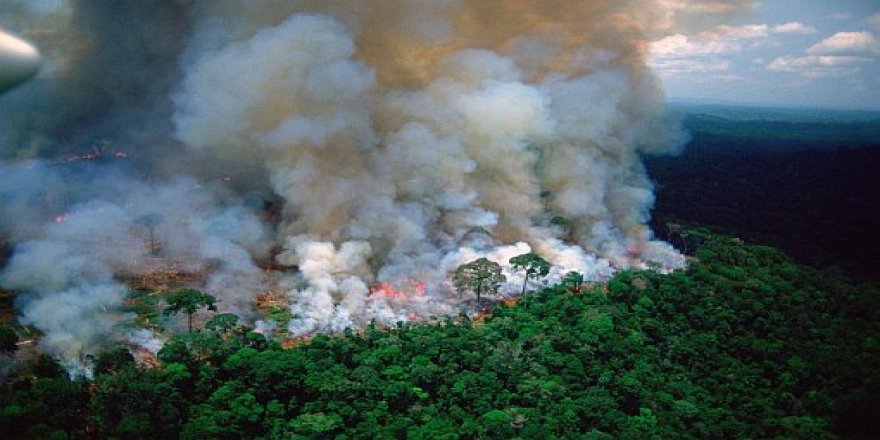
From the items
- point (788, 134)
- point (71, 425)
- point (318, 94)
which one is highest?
point (788, 134)

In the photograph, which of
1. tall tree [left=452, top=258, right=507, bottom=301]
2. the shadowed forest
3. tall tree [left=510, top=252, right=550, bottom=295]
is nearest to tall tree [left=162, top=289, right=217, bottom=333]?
the shadowed forest

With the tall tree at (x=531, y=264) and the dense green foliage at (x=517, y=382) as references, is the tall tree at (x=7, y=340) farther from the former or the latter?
the tall tree at (x=531, y=264)

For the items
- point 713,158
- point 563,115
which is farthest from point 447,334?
point 713,158

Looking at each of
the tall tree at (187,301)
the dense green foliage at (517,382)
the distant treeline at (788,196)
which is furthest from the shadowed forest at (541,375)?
the distant treeline at (788,196)

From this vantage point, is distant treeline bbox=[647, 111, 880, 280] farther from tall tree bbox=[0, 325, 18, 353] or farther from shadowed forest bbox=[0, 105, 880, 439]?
tall tree bbox=[0, 325, 18, 353]

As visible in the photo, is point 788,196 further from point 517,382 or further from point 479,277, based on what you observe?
point 517,382

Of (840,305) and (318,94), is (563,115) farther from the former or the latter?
(840,305)
